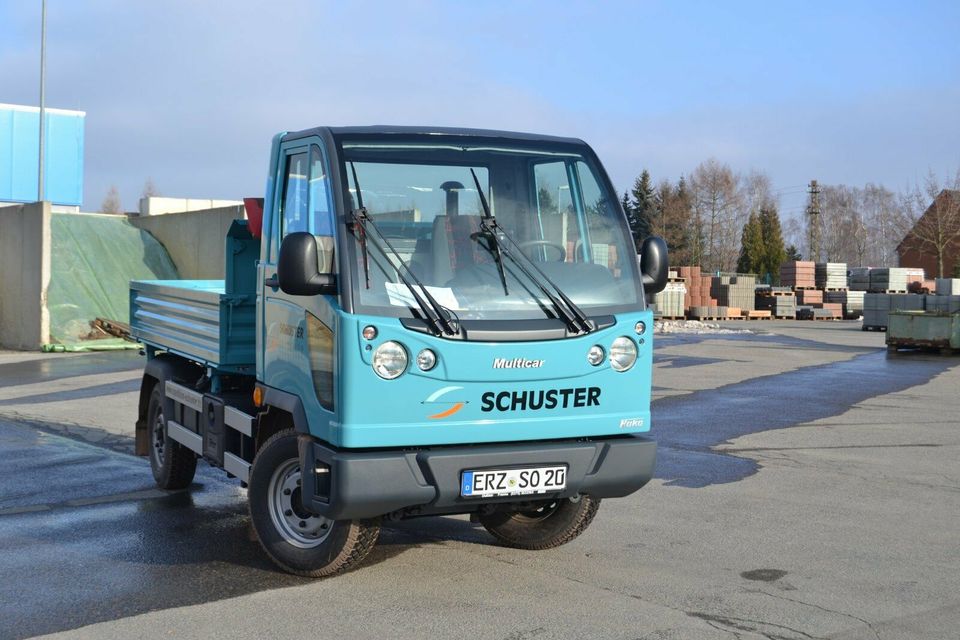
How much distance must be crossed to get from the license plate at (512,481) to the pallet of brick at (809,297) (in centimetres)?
4363

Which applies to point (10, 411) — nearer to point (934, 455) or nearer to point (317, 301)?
point (317, 301)

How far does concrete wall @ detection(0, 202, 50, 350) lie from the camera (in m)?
22.0

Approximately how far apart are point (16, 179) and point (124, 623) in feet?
170

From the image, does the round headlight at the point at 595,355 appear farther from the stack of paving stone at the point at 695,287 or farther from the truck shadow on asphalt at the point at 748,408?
the stack of paving stone at the point at 695,287

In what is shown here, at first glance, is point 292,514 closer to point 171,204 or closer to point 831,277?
point 171,204

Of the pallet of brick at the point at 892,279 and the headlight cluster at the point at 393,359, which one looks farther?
the pallet of brick at the point at 892,279

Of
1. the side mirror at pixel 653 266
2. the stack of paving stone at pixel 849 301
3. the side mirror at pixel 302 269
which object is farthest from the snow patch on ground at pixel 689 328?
the side mirror at pixel 302 269

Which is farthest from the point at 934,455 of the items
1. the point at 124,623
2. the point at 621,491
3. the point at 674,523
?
the point at 124,623

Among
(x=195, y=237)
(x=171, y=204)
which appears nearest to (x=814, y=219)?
(x=171, y=204)

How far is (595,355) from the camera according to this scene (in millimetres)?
5496

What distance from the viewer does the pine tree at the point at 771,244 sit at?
238 feet

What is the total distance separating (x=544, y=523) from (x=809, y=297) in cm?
4286

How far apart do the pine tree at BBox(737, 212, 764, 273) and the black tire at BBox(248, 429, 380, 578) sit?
229 feet

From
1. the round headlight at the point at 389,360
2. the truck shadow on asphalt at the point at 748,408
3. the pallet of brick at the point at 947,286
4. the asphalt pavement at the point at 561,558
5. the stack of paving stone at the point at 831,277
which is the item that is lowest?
the asphalt pavement at the point at 561,558
